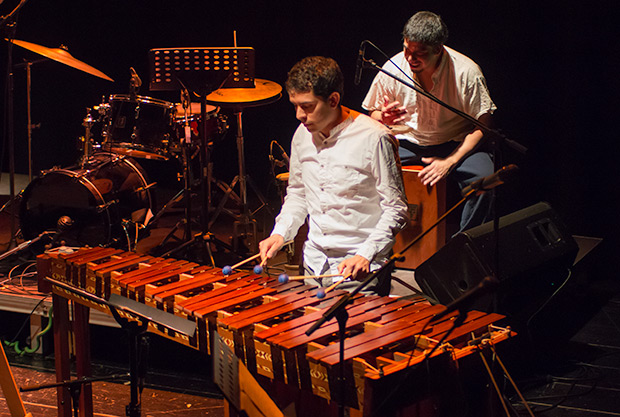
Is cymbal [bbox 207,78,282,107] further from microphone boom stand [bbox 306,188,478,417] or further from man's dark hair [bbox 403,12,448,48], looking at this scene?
microphone boom stand [bbox 306,188,478,417]

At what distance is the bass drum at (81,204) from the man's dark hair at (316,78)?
2.87m

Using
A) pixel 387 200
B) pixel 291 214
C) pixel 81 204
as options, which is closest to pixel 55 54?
pixel 81 204

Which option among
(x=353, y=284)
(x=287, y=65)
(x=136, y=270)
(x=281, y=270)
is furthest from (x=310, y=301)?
(x=287, y=65)

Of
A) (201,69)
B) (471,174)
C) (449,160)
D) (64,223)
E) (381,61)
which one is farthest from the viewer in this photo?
(381,61)

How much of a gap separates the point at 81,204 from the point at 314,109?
9.88 ft

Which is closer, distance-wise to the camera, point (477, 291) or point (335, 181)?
point (477, 291)

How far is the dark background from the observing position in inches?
211

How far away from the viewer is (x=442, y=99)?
4.20 m

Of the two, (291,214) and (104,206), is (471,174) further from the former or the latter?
(104,206)

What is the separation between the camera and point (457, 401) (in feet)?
7.55

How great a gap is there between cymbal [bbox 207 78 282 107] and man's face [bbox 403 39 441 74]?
172cm

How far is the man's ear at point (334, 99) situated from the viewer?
9.69 ft

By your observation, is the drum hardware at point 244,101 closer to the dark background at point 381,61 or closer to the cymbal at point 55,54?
the cymbal at point 55,54

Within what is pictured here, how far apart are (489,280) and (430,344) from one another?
0.59m
